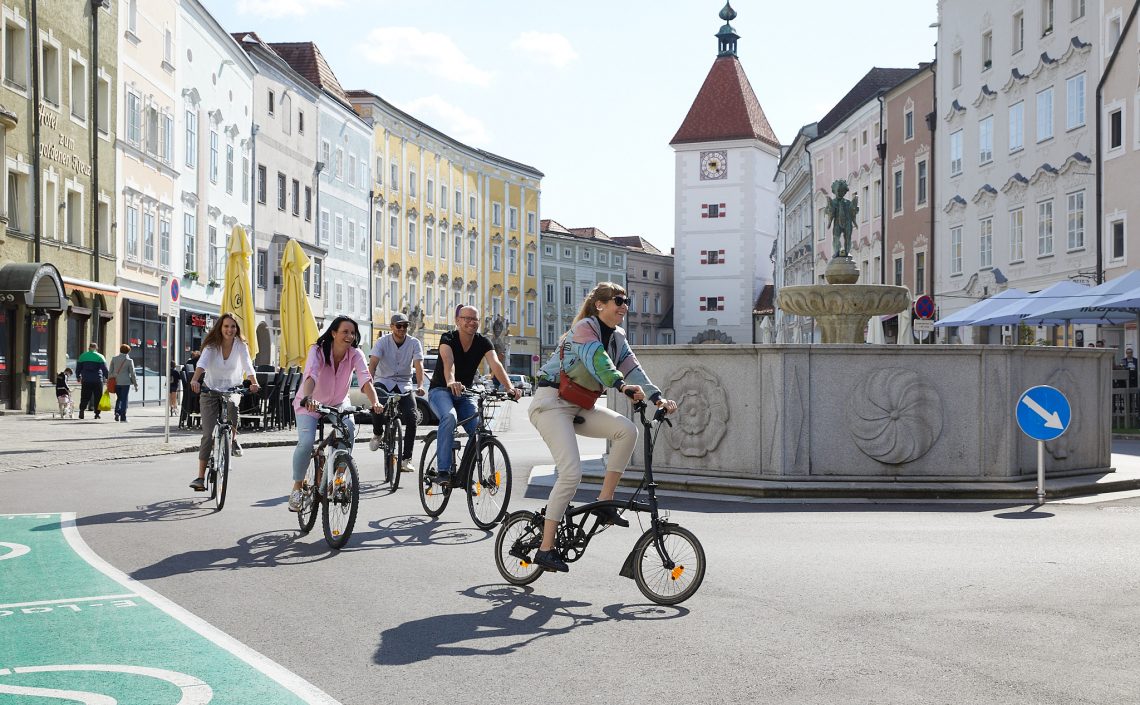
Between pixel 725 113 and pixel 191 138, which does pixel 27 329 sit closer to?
pixel 191 138

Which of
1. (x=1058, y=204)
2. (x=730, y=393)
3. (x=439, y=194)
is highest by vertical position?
(x=439, y=194)

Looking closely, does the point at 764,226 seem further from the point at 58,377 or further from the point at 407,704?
the point at 407,704

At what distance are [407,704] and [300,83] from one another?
5469 cm

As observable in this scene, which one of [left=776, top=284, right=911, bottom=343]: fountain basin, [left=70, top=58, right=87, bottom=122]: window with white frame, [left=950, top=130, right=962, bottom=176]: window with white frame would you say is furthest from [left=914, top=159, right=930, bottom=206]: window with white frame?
[left=776, top=284, right=911, bottom=343]: fountain basin

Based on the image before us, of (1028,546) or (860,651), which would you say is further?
(1028,546)

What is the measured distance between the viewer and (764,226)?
101 m

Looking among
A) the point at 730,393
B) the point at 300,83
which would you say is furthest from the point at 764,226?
the point at 730,393

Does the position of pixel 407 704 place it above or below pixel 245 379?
below

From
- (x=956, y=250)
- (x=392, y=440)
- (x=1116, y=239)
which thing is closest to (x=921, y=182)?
(x=956, y=250)

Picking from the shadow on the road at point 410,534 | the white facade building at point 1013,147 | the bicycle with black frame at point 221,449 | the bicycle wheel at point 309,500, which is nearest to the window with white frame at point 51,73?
the bicycle with black frame at point 221,449

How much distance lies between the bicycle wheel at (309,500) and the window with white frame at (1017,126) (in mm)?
36034

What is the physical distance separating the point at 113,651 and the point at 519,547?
102 inches

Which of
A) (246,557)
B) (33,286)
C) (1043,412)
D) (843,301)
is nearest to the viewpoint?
(246,557)

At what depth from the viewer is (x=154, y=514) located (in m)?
11.7
